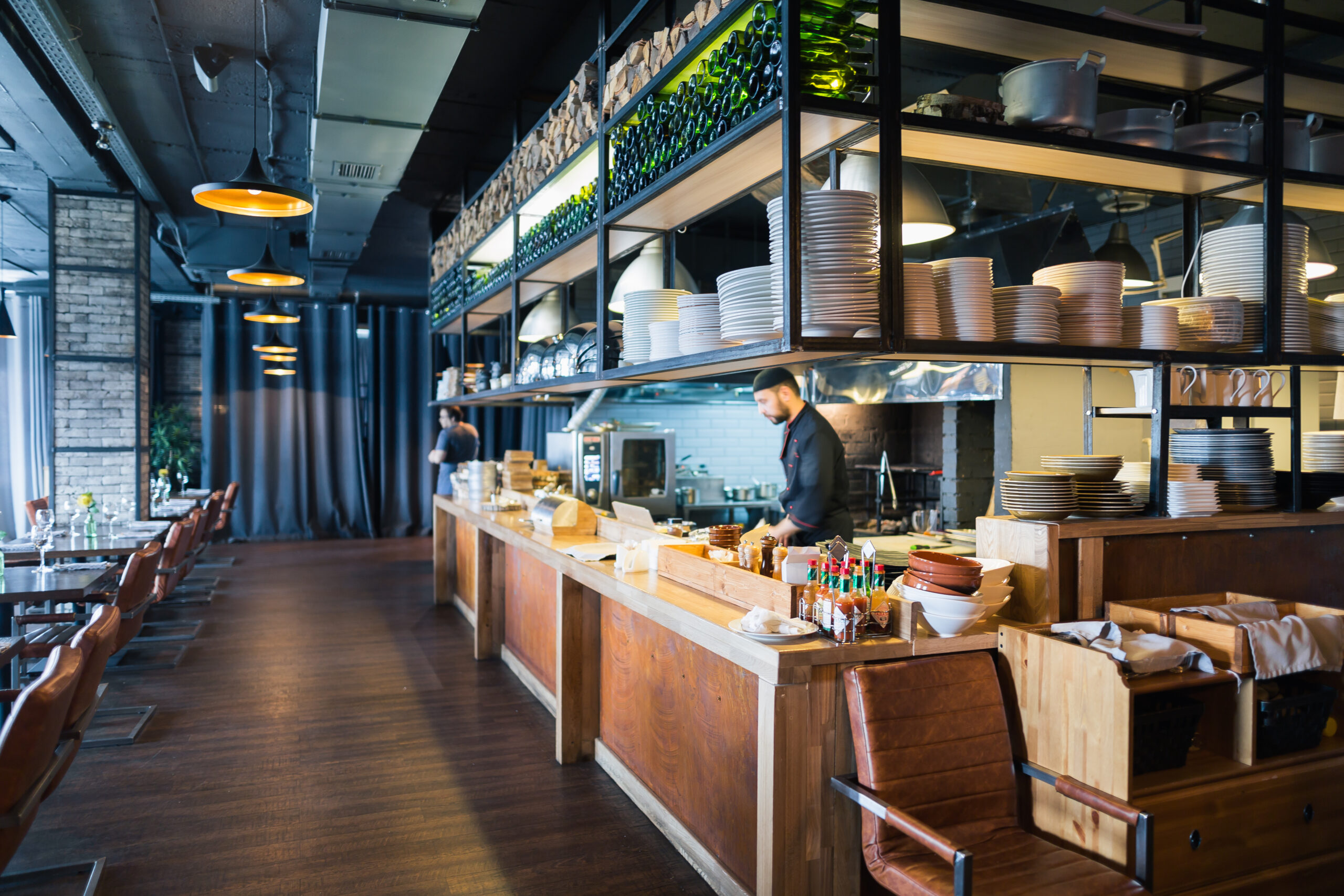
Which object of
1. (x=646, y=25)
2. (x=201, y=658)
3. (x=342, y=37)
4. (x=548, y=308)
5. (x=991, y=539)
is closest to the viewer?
(x=991, y=539)

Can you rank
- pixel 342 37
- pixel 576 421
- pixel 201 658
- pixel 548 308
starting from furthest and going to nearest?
pixel 576 421 → pixel 548 308 → pixel 201 658 → pixel 342 37

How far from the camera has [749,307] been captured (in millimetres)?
2516

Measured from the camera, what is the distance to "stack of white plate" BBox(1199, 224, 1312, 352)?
296 centimetres

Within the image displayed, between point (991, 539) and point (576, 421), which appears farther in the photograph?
point (576, 421)

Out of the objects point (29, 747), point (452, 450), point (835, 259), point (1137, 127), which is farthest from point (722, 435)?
point (29, 747)

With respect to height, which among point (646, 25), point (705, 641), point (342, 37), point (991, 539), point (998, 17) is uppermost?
point (646, 25)

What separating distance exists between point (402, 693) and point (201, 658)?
1.72m

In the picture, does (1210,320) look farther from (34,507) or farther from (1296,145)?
(34,507)

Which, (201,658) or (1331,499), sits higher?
(1331,499)

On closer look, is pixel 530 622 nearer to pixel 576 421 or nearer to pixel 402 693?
pixel 402 693

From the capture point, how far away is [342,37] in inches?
153

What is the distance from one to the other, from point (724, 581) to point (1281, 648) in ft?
5.10

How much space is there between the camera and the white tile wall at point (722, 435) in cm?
1006

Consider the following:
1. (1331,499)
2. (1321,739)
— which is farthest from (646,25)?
(1321,739)
